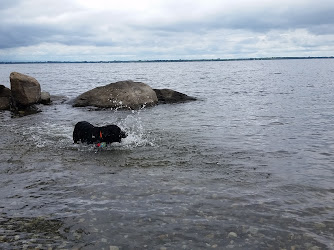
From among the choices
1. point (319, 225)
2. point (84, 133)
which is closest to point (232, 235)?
point (319, 225)

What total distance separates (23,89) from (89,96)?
3.96 m

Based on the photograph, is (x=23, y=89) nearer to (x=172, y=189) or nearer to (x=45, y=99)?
(x=45, y=99)

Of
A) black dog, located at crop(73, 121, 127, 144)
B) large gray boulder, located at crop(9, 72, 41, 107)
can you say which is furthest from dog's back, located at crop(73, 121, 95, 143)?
large gray boulder, located at crop(9, 72, 41, 107)

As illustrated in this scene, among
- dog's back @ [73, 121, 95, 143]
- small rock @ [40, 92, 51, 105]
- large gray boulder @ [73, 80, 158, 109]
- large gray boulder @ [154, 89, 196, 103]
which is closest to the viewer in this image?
dog's back @ [73, 121, 95, 143]

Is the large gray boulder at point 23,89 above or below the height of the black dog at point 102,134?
above

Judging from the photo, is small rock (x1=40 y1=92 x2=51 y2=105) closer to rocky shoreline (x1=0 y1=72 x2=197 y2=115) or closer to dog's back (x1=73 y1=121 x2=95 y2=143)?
rocky shoreline (x1=0 y1=72 x2=197 y2=115)

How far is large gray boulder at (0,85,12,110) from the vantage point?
1899 centimetres

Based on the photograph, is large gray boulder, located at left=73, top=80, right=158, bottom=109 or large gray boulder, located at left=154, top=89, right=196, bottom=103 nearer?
large gray boulder, located at left=73, top=80, right=158, bottom=109

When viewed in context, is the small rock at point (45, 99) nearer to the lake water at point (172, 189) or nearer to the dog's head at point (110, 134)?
the lake water at point (172, 189)

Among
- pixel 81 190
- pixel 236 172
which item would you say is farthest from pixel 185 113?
pixel 81 190

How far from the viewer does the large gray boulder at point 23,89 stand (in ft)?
59.5

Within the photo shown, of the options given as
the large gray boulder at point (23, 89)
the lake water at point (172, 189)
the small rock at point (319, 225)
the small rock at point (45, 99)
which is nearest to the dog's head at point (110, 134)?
the lake water at point (172, 189)

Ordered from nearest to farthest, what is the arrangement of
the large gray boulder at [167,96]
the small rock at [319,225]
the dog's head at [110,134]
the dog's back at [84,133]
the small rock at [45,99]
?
the small rock at [319,225]
the dog's head at [110,134]
the dog's back at [84,133]
the small rock at [45,99]
the large gray boulder at [167,96]

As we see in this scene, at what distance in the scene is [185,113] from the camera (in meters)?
17.4
